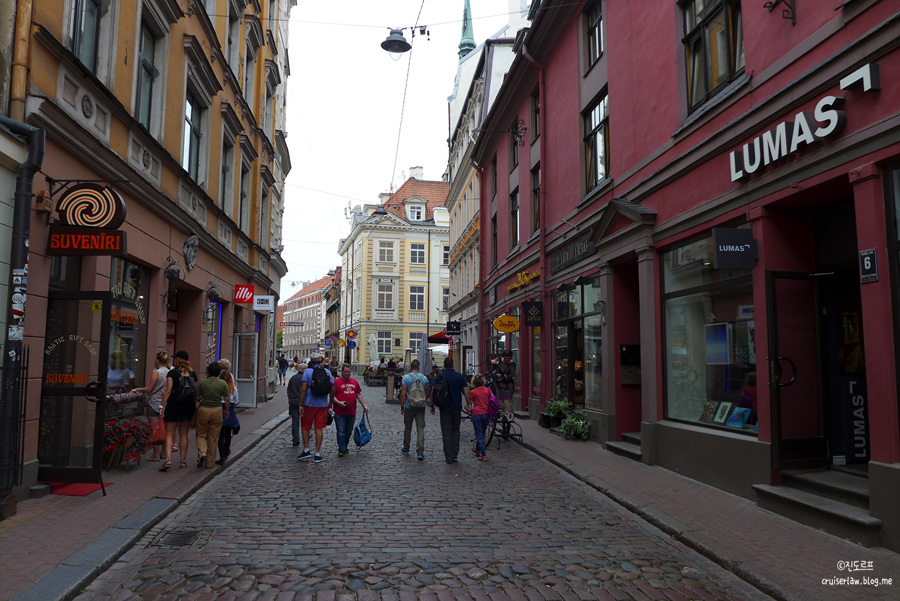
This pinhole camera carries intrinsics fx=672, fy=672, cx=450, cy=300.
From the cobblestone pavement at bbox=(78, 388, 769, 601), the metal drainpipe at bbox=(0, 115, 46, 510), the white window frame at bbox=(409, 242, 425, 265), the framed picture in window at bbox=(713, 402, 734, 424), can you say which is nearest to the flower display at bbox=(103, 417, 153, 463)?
the cobblestone pavement at bbox=(78, 388, 769, 601)

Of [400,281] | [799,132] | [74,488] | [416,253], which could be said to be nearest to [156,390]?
[74,488]

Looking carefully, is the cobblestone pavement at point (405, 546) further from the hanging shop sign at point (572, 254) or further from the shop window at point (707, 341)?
the hanging shop sign at point (572, 254)

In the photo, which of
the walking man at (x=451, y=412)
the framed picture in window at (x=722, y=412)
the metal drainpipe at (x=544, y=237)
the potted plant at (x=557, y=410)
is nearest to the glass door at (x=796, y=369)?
the framed picture in window at (x=722, y=412)

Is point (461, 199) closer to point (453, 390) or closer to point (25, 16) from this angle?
point (453, 390)


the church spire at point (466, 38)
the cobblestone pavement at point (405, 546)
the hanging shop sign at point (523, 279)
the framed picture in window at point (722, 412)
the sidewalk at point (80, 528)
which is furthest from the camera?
the church spire at point (466, 38)

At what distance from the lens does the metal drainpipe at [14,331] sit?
655 cm

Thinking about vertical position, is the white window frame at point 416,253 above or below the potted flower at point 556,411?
above

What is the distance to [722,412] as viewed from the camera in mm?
8961

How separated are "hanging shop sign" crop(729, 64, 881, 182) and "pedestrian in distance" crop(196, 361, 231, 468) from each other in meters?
7.50

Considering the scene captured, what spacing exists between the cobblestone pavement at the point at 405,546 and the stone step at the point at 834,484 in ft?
5.83

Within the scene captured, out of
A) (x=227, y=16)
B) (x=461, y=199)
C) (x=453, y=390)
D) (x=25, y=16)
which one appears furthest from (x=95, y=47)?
(x=461, y=199)

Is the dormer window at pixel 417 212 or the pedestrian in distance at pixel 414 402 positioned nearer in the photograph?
the pedestrian in distance at pixel 414 402

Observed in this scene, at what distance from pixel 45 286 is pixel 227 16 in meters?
11.5

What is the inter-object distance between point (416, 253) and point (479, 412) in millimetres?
47234
